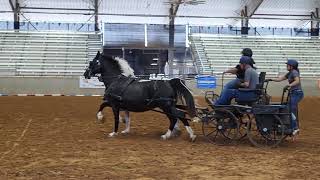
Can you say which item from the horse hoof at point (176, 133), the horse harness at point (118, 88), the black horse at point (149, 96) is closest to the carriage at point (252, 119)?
the black horse at point (149, 96)

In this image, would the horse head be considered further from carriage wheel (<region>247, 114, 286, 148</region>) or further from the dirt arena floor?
carriage wheel (<region>247, 114, 286, 148</region>)

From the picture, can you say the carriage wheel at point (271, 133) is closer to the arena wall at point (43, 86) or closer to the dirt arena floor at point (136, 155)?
the dirt arena floor at point (136, 155)

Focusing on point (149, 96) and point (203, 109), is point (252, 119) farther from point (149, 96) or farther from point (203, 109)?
point (149, 96)

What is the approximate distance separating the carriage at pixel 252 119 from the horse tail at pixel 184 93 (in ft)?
0.64

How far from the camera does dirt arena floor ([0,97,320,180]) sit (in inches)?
279

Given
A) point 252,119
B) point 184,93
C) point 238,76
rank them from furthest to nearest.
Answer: point 184,93 < point 238,76 < point 252,119

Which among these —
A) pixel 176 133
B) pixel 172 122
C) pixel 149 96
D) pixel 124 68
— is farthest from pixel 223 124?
pixel 124 68

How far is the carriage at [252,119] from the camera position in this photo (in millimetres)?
9844

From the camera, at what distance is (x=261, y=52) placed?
3534 cm

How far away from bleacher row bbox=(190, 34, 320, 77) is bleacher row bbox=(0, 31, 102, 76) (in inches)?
295

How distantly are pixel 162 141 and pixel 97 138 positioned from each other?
147 centimetres

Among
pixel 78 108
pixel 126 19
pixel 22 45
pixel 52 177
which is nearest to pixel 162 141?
pixel 52 177

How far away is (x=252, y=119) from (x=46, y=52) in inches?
986

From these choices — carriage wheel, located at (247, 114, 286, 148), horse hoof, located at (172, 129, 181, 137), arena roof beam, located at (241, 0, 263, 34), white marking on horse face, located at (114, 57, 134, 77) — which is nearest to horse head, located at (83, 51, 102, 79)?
white marking on horse face, located at (114, 57, 134, 77)
